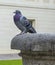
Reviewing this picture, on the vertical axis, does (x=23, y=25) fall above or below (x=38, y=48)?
above

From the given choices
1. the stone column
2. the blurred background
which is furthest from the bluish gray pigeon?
the blurred background

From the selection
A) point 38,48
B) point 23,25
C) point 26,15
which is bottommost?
point 38,48

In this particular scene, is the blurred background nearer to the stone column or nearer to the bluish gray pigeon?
the bluish gray pigeon

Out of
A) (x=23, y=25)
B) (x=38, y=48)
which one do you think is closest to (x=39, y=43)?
(x=38, y=48)

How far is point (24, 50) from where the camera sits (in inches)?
77.2

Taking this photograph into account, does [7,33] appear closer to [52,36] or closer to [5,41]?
[5,41]

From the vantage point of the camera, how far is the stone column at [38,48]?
186 cm

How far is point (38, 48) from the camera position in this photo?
1.86 meters

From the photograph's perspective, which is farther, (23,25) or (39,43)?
(23,25)

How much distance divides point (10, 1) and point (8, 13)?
422 mm

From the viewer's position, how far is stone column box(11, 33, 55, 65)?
1857 millimetres

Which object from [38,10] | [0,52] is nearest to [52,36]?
[0,52]

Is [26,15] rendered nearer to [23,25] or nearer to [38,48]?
[23,25]

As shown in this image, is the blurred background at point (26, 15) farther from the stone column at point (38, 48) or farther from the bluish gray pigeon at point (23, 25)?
the stone column at point (38, 48)
